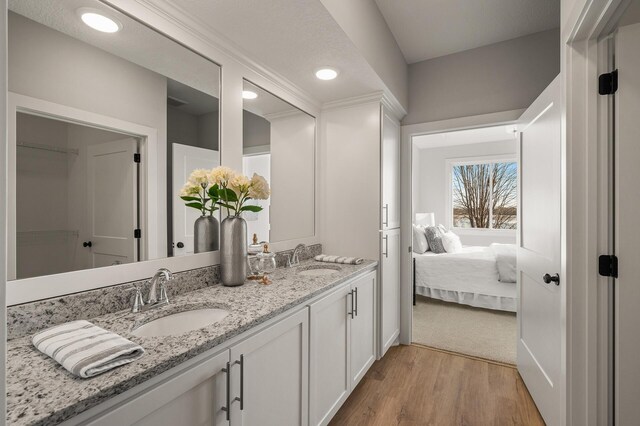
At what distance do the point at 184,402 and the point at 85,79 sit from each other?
1184 millimetres

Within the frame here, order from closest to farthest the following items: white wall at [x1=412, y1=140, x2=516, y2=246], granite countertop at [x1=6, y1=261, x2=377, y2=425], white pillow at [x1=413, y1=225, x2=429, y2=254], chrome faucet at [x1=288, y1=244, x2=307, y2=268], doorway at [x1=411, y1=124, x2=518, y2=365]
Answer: granite countertop at [x1=6, y1=261, x2=377, y2=425]
chrome faucet at [x1=288, y1=244, x2=307, y2=268]
doorway at [x1=411, y1=124, x2=518, y2=365]
white pillow at [x1=413, y1=225, x2=429, y2=254]
white wall at [x1=412, y1=140, x2=516, y2=246]

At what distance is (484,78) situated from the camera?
2.60 meters

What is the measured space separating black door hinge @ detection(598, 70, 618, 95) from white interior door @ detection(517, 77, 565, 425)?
9.2 inches

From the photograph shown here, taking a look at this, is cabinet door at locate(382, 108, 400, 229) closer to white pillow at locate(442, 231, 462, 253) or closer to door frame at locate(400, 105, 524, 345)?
door frame at locate(400, 105, 524, 345)

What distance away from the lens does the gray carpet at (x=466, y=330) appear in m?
2.76

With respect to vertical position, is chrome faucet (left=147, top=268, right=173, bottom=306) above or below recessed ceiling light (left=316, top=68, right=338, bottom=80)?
below

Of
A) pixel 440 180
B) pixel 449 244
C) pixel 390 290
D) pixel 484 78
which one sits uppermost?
pixel 484 78

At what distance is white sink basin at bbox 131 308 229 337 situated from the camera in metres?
1.10

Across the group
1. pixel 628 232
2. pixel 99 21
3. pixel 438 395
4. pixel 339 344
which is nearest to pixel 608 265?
pixel 628 232

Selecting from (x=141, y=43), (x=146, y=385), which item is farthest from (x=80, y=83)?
(x=146, y=385)

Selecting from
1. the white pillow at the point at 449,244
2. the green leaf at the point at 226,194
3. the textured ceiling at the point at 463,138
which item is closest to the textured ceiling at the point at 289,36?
the green leaf at the point at 226,194

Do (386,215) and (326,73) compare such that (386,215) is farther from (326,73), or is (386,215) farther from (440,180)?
(440,180)

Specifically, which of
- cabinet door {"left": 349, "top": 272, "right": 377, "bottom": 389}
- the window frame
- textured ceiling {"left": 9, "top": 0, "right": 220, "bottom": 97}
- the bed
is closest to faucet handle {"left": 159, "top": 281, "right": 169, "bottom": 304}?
textured ceiling {"left": 9, "top": 0, "right": 220, "bottom": 97}

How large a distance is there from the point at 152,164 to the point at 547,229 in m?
2.11
